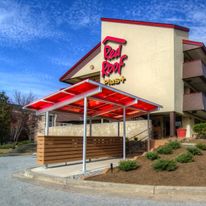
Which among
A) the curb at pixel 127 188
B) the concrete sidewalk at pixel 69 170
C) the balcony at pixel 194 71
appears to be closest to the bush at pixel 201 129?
the balcony at pixel 194 71

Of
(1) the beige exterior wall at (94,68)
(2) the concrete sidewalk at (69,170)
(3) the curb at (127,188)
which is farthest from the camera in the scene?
(1) the beige exterior wall at (94,68)

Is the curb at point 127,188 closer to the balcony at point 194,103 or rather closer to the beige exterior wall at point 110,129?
the beige exterior wall at point 110,129

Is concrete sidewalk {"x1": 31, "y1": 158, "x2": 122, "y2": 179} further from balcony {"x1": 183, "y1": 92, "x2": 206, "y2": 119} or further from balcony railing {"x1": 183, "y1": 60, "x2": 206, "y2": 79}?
balcony railing {"x1": 183, "y1": 60, "x2": 206, "y2": 79}

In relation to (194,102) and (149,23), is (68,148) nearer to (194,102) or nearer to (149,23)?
(194,102)

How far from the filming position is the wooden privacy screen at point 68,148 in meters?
12.2

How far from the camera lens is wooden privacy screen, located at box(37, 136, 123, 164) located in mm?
12180

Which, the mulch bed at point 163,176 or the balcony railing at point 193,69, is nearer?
the mulch bed at point 163,176

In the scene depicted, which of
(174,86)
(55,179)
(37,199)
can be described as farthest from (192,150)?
(174,86)

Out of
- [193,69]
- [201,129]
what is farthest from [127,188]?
[193,69]

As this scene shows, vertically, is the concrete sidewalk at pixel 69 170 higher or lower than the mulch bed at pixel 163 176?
lower

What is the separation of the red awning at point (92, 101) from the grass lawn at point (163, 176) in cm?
336

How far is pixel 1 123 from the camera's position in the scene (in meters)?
31.0

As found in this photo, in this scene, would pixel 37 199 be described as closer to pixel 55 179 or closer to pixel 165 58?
pixel 55 179

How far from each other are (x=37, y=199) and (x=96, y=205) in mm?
1648
